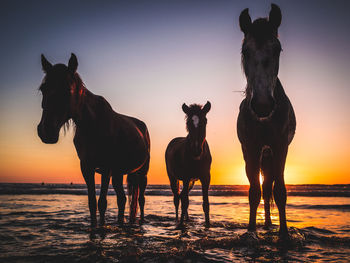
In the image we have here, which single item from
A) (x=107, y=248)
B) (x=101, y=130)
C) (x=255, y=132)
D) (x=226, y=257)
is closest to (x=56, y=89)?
(x=101, y=130)

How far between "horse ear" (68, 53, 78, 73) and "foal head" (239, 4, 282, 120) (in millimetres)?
2688

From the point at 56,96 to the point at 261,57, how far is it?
10.1 feet

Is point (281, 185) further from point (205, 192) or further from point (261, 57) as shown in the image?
point (205, 192)

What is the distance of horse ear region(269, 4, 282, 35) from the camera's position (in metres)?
3.43

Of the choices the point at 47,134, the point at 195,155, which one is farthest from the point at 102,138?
the point at 195,155

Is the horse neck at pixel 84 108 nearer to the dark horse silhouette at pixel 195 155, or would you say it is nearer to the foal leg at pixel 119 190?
the foal leg at pixel 119 190

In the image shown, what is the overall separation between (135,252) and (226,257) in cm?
114

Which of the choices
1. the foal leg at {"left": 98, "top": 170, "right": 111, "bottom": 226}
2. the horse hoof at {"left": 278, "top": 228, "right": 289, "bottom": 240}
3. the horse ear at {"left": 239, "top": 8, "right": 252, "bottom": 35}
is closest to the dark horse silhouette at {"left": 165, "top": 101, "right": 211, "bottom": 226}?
the foal leg at {"left": 98, "top": 170, "right": 111, "bottom": 226}

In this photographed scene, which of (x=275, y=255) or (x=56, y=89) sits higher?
(x=56, y=89)

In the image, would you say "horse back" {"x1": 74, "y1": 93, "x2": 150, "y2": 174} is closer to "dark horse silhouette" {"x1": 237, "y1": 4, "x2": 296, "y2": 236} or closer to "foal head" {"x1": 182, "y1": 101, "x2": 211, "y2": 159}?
"foal head" {"x1": 182, "y1": 101, "x2": 211, "y2": 159}

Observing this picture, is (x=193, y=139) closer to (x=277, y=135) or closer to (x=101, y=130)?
(x=101, y=130)

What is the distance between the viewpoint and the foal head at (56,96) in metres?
3.61

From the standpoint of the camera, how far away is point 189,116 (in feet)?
22.4

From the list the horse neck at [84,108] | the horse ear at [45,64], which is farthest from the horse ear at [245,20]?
the horse ear at [45,64]
